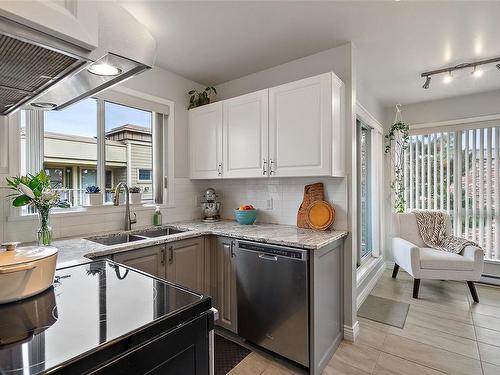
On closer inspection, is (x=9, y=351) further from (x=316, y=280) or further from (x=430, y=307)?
(x=430, y=307)

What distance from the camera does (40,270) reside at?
3.04ft

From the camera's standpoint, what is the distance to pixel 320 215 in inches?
95.7

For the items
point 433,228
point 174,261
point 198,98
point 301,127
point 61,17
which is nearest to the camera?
point 61,17

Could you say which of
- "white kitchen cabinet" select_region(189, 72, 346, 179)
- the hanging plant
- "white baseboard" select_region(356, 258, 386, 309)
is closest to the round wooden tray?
"white kitchen cabinet" select_region(189, 72, 346, 179)

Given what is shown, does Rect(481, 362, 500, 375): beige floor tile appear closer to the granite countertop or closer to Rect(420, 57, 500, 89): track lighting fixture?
the granite countertop

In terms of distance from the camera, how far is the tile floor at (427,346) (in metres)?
1.95

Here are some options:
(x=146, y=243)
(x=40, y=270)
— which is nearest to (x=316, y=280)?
(x=146, y=243)

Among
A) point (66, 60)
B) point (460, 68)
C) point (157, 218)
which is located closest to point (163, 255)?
point (157, 218)

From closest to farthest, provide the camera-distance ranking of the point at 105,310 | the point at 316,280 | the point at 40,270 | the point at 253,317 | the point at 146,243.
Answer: the point at 105,310, the point at 40,270, the point at 316,280, the point at 146,243, the point at 253,317

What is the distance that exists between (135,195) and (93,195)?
0.39 metres

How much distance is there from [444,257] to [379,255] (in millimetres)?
1054

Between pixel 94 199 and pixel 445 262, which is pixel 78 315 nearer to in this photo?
pixel 94 199

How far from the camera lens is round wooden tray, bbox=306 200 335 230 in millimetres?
2367

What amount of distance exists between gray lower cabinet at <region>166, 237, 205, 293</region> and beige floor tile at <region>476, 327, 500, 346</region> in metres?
2.49
